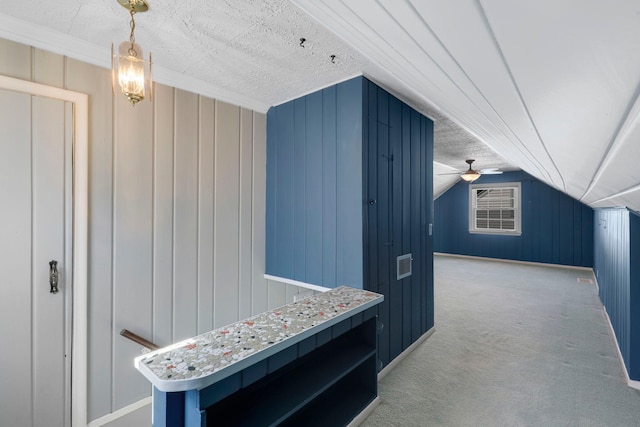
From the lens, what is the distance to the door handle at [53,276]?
173cm

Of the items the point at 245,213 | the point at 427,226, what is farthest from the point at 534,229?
the point at 245,213

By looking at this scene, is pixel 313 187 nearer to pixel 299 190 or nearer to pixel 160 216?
pixel 299 190

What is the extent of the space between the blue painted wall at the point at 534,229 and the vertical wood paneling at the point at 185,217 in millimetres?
7131

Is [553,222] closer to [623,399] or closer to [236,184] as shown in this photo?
[623,399]

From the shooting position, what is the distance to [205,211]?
2.41m

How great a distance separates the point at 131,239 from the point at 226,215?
0.74 m

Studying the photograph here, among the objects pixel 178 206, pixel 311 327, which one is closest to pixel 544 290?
pixel 311 327

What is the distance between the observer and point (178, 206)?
2.25 metres

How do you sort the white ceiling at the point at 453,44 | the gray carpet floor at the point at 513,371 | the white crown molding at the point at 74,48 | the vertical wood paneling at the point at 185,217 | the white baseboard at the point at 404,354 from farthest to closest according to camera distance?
the white baseboard at the point at 404,354 < the vertical wood paneling at the point at 185,217 < the gray carpet floor at the point at 513,371 < the white crown molding at the point at 74,48 < the white ceiling at the point at 453,44

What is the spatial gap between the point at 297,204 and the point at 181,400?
171 cm

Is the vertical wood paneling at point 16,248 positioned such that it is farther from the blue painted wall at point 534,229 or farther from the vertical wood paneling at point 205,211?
the blue painted wall at point 534,229

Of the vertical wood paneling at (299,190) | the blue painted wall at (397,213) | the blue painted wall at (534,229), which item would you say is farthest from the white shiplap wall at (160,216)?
the blue painted wall at (534,229)

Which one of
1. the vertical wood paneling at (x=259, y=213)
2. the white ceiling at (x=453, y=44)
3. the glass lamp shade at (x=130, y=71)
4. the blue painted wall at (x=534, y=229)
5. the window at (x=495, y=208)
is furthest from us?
the window at (x=495, y=208)

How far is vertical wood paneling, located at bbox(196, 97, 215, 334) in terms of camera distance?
2375 mm
